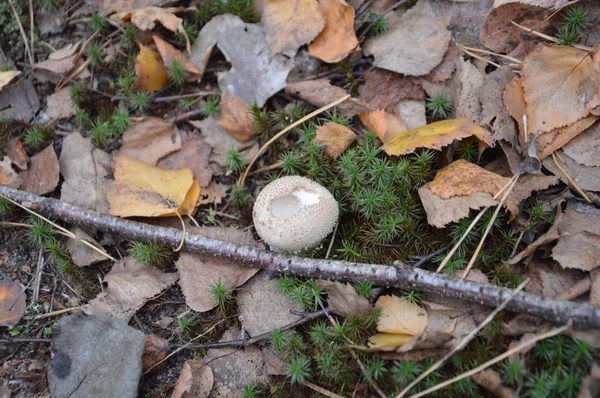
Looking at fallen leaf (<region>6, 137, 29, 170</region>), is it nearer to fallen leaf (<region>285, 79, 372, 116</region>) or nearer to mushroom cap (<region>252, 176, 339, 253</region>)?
mushroom cap (<region>252, 176, 339, 253</region>)

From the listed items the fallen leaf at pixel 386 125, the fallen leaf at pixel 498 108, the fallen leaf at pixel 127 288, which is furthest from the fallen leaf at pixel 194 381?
the fallen leaf at pixel 498 108

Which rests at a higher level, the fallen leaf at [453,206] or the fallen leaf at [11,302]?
the fallen leaf at [453,206]

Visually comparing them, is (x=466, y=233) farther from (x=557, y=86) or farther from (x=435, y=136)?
(x=557, y=86)

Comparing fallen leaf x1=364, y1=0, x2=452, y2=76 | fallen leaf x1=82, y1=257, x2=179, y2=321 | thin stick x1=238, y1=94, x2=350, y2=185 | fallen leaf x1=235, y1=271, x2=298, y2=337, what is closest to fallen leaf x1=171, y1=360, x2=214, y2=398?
fallen leaf x1=235, y1=271, x2=298, y2=337

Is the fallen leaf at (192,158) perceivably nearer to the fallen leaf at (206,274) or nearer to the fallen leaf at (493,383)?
the fallen leaf at (206,274)

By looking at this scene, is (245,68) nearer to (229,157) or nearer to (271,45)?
(271,45)

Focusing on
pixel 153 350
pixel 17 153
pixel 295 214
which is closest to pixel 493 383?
pixel 295 214
